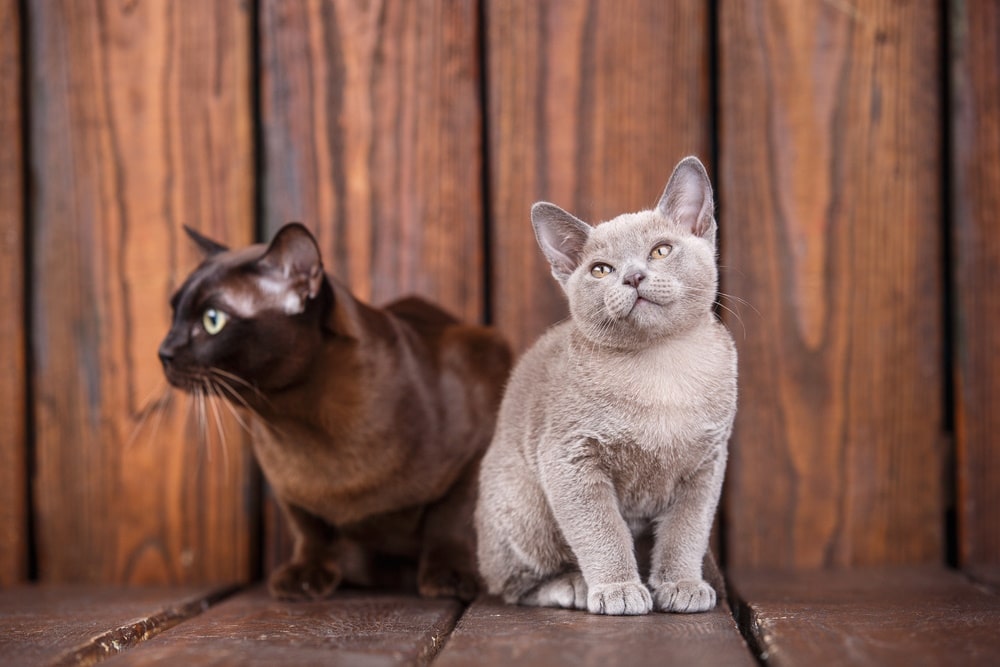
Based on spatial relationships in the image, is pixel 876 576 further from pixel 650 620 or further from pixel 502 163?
pixel 502 163

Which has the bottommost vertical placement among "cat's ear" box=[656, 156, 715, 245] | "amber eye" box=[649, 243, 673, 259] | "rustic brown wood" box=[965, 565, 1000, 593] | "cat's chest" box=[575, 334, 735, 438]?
"rustic brown wood" box=[965, 565, 1000, 593]

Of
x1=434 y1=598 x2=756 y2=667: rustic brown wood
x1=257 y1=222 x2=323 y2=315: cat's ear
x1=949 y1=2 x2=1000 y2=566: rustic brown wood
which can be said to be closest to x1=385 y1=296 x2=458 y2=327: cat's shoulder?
x1=257 y1=222 x2=323 y2=315: cat's ear

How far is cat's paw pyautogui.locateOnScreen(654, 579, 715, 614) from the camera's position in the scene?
1571 mm

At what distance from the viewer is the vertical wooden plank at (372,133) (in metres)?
2.21

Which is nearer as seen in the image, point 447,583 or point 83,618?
point 83,618

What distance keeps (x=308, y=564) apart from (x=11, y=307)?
0.84 m

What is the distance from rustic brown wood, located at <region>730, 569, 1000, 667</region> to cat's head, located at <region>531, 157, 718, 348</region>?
1.51 feet

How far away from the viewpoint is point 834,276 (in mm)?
2141

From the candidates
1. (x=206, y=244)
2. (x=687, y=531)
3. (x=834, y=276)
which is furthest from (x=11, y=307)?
(x=834, y=276)

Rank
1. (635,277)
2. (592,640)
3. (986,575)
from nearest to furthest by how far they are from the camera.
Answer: (592,640) → (635,277) → (986,575)

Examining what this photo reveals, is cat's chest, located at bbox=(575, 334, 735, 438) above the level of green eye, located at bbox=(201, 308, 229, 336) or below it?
below

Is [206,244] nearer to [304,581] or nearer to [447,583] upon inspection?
[304,581]

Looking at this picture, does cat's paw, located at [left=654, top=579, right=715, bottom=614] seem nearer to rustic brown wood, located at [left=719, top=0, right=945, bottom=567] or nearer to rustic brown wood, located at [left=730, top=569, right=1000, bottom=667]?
rustic brown wood, located at [left=730, top=569, right=1000, bottom=667]

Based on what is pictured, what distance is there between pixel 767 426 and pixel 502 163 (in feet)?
2.53
